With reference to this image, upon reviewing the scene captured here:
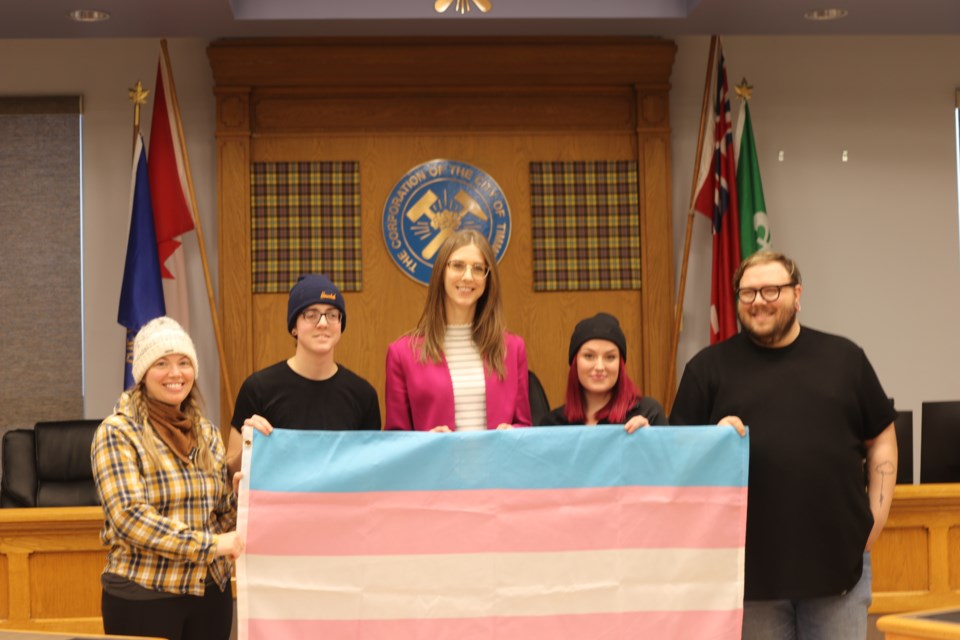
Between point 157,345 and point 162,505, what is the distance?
1.32 feet

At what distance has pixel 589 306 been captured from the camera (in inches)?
253

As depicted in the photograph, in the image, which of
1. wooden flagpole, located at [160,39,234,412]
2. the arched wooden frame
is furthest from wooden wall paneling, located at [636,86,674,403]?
wooden flagpole, located at [160,39,234,412]

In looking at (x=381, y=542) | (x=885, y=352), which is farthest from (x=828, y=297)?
(x=381, y=542)

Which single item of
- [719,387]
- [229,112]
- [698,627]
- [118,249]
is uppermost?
[229,112]

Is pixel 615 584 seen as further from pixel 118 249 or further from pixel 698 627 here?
pixel 118 249

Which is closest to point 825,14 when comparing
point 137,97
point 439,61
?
point 439,61

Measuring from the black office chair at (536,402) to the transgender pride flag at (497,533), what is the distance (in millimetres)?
558

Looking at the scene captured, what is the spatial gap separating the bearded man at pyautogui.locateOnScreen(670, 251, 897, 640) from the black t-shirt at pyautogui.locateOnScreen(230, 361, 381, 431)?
3.29 feet

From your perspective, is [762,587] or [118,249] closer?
[762,587]

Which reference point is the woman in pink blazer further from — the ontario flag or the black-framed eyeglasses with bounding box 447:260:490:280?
the ontario flag

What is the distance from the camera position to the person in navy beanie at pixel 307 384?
3055 mm

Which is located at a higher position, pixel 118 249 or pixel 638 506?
pixel 118 249

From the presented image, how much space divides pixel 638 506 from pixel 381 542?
2.23 ft

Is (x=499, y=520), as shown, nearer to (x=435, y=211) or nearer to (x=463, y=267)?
(x=463, y=267)
